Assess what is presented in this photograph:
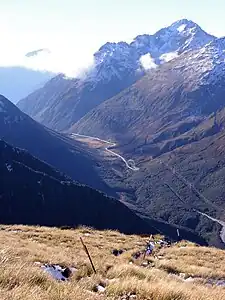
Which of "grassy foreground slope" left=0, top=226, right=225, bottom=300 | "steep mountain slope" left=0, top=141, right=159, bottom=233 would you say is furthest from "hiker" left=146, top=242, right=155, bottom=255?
"steep mountain slope" left=0, top=141, right=159, bottom=233

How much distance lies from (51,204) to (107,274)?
117741 millimetres

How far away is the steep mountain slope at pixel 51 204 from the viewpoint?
399ft

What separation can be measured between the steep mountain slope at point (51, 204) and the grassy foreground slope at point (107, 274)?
85680mm

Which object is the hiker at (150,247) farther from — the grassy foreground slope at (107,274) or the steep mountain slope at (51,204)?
the steep mountain slope at (51,204)

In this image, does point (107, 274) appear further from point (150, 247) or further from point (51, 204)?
point (51, 204)

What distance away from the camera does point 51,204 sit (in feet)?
434

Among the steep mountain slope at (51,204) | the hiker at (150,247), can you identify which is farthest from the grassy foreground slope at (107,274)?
the steep mountain slope at (51,204)

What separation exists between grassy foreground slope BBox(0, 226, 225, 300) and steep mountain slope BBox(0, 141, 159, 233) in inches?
3373

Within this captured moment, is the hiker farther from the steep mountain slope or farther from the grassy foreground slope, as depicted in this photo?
the steep mountain slope

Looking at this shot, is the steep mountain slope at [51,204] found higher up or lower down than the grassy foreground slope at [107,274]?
lower down

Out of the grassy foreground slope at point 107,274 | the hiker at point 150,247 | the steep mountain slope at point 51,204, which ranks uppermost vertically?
the grassy foreground slope at point 107,274

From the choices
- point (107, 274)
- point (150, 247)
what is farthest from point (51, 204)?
point (107, 274)

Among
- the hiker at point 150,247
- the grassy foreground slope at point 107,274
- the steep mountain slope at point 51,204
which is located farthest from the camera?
the steep mountain slope at point 51,204

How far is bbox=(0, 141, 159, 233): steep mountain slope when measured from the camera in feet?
399
